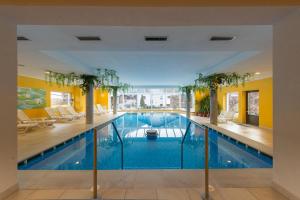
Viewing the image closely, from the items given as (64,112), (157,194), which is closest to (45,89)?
(64,112)

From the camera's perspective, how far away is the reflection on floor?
105 inches

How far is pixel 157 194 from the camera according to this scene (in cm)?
273

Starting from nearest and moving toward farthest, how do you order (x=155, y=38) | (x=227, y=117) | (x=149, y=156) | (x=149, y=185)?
1. (x=149, y=185)
2. (x=155, y=38)
3. (x=149, y=156)
4. (x=227, y=117)

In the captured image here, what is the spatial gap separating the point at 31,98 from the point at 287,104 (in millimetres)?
11989

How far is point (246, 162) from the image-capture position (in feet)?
16.4

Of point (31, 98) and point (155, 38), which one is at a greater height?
point (155, 38)

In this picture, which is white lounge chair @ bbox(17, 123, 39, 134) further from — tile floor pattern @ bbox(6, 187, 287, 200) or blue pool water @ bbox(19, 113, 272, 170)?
tile floor pattern @ bbox(6, 187, 287, 200)

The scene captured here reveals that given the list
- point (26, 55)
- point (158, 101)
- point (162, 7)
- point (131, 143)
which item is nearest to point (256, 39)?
point (162, 7)

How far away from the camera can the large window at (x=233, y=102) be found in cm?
1368

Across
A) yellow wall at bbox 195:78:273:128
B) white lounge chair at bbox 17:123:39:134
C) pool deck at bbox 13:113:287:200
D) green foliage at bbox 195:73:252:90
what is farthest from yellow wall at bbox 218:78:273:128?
white lounge chair at bbox 17:123:39:134

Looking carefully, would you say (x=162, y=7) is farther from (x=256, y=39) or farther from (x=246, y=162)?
(x=246, y=162)

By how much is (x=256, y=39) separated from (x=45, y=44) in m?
4.42

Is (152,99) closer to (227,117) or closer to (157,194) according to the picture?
(227,117)

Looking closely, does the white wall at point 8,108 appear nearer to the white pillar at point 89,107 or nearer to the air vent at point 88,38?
the air vent at point 88,38
